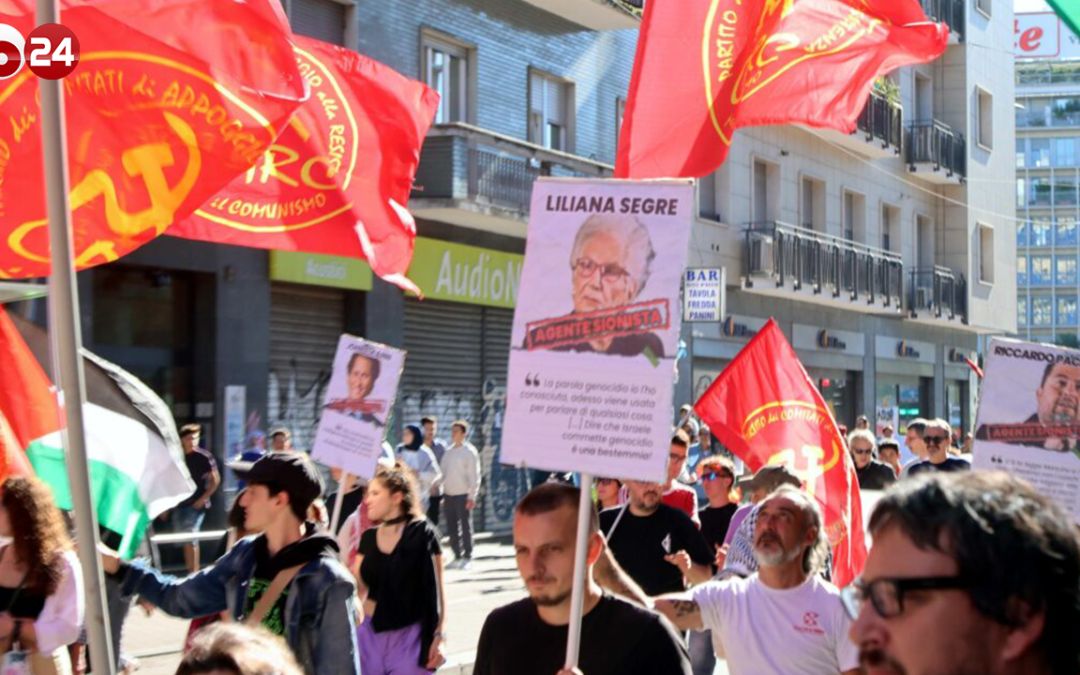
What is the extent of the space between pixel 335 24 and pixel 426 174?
2.49 metres

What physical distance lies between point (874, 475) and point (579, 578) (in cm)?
1010

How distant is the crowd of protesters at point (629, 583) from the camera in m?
2.20

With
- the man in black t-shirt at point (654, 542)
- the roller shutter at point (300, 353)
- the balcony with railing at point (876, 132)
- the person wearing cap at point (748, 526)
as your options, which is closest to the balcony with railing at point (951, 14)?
the balcony with railing at point (876, 132)

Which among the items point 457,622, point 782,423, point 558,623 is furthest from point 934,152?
point 558,623

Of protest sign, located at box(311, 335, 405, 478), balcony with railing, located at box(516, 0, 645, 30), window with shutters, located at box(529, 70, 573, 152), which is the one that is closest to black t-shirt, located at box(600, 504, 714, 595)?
protest sign, located at box(311, 335, 405, 478)

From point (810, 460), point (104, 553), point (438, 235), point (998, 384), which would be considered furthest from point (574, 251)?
point (438, 235)

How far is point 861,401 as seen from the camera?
122 ft

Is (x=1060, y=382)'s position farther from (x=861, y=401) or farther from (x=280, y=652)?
(x=861, y=401)

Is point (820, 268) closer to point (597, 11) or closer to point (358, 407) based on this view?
point (597, 11)

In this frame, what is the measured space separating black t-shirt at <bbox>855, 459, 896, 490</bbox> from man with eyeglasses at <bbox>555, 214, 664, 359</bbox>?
31.0 ft

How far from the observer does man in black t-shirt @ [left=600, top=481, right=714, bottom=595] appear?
29.2 ft

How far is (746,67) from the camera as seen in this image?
8859mm

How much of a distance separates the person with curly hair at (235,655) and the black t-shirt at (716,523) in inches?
282
